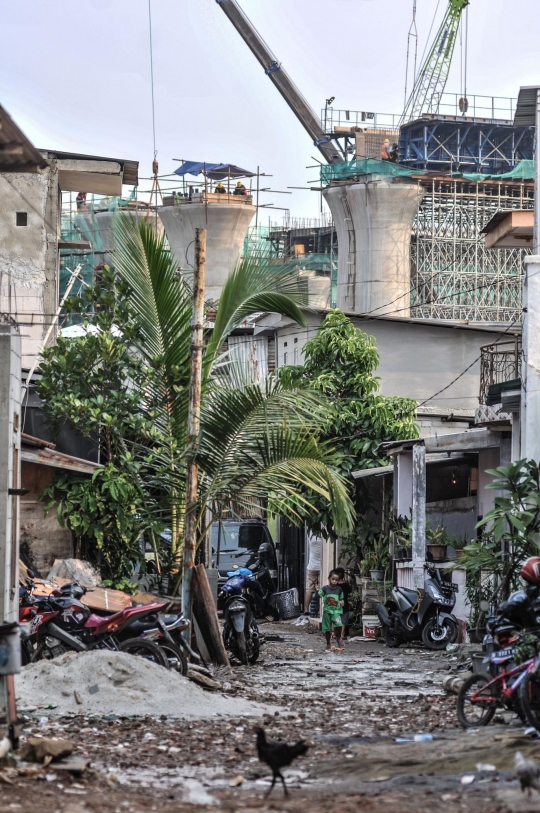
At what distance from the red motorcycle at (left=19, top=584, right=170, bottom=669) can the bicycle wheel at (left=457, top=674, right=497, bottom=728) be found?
3.24 m

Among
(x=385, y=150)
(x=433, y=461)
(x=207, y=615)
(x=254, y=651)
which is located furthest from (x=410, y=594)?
(x=385, y=150)

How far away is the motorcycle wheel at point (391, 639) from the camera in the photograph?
A: 1794cm

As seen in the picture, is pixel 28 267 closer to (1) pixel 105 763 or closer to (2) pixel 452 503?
(2) pixel 452 503

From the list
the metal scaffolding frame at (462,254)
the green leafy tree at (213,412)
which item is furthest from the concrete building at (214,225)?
the green leafy tree at (213,412)

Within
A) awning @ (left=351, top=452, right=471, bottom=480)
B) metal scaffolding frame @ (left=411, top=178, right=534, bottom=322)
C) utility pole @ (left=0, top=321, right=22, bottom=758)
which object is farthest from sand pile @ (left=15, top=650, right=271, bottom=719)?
metal scaffolding frame @ (left=411, top=178, right=534, bottom=322)

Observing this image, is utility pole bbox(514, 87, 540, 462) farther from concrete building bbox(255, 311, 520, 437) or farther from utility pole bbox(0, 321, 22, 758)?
concrete building bbox(255, 311, 520, 437)

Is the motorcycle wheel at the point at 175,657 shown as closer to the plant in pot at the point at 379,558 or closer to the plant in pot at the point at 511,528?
the plant in pot at the point at 511,528

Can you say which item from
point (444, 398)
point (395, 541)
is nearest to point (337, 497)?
point (395, 541)

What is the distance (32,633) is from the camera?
11.5 metres

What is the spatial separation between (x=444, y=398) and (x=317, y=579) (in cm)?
739

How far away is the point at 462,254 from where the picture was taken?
54.5 meters

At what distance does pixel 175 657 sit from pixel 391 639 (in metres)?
7.40

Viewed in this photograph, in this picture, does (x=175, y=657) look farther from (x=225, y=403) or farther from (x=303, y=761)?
(x=303, y=761)

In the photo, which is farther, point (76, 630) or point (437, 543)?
point (437, 543)
